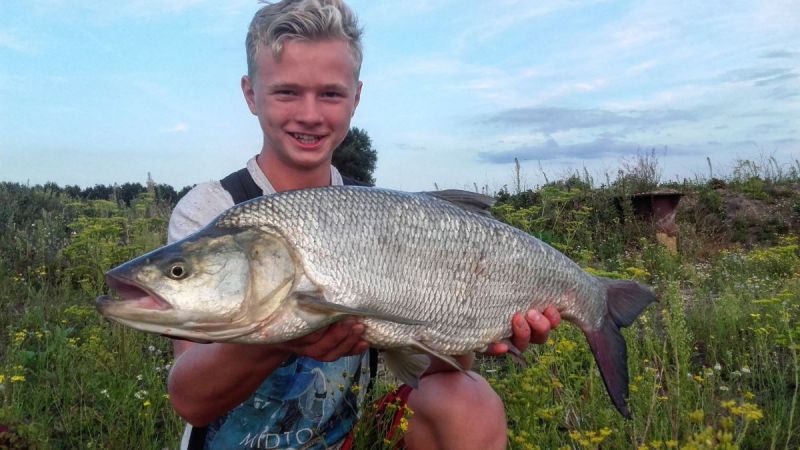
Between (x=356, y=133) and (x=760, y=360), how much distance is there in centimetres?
2763

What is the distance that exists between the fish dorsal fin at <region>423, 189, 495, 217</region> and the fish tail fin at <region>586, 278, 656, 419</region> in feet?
2.11

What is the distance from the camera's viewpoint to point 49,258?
21.5ft

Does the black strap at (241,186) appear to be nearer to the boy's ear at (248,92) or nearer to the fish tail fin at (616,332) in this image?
the boy's ear at (248,92)

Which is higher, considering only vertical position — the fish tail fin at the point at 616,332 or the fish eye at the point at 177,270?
the fish eye at the point at 177,270

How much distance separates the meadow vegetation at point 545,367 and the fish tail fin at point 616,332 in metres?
0.09

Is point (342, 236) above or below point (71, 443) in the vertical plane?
above

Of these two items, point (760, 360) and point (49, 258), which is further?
point (49, 258)

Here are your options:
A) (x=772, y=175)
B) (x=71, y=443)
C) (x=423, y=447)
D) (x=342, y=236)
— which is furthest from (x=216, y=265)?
(x=772, y=175)

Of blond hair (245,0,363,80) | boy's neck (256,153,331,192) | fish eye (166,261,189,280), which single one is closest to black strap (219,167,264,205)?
boy's neck (256,153,331,192)

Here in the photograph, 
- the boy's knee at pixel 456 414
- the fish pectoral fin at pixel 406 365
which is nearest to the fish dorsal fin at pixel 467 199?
the fish pectoral fin at pixel 406 365

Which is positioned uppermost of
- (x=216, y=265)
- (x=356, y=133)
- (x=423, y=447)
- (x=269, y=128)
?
(x=356, y=133)

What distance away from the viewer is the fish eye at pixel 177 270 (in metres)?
1.89

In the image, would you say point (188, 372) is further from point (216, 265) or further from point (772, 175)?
point (772, 175)

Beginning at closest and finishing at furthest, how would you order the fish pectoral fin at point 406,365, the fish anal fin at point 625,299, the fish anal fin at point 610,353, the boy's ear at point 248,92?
1. the fish pectoral fin at point 406,365
2. the fish anal fin at point 610,353
3. the fish anal fin at point 625,299
4. the boy's ear at point 248,92
